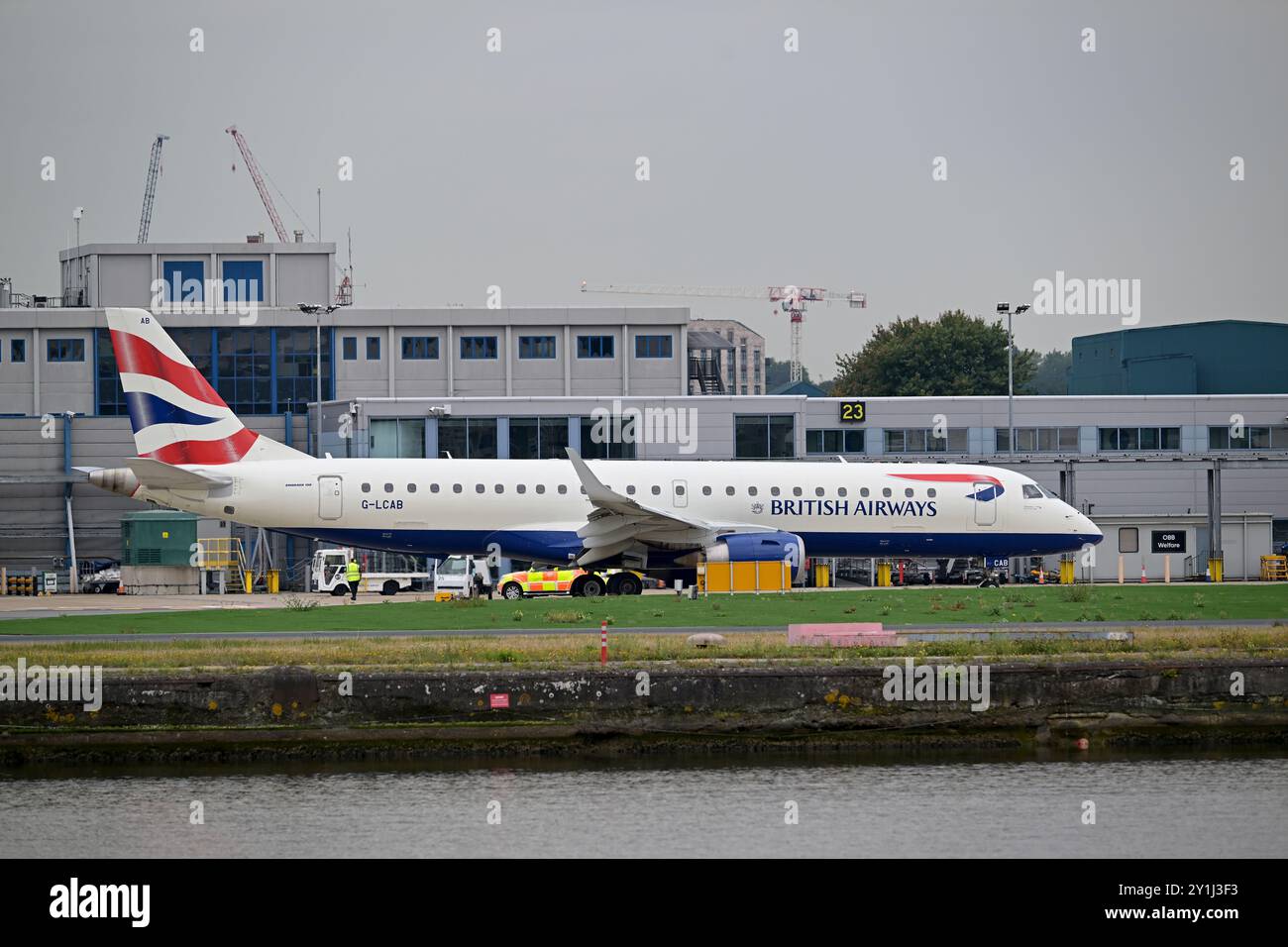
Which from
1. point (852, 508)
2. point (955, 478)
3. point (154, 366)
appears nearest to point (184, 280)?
point (154, 366)

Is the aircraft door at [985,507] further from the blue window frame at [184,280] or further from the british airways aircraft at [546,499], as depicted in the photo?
the blue window frame at [184,280]

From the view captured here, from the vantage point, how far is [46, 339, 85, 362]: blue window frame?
82250mm

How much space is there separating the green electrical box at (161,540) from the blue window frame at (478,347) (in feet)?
79.6

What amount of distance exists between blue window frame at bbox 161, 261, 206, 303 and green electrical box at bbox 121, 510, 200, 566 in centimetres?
4106

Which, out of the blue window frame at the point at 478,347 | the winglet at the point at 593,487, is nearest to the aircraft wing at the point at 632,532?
the winglet at the point at 593,487

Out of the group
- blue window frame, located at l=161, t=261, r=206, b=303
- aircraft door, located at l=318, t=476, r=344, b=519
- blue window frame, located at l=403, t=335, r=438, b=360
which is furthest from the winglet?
blue window frame, located at l=161, t=261, r=206, b=303

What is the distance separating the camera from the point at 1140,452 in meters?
72.7

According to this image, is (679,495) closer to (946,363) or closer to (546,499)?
(546,499)

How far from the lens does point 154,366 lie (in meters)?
46.8

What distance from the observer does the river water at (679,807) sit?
21.3 metres

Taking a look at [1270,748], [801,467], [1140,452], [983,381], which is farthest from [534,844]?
[983,381]

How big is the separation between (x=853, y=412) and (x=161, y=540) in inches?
1248

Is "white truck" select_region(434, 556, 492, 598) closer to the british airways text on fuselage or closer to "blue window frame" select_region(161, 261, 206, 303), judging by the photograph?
the british airways text on fuselage
